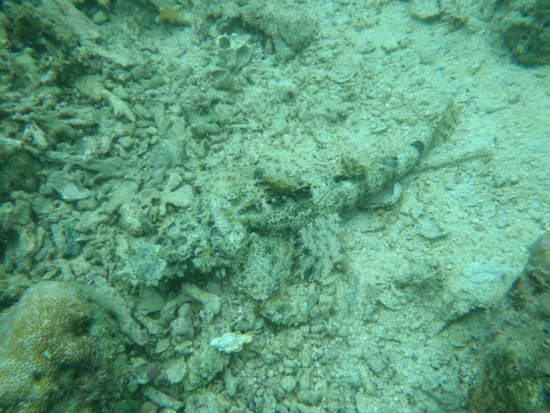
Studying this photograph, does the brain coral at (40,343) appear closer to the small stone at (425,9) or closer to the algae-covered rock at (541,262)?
the algae-covered rock at (541,262)

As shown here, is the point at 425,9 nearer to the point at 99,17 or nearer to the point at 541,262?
the point at 541,262

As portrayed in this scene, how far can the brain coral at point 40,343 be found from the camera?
91.2 inches

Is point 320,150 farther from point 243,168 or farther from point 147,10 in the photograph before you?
point 147,10

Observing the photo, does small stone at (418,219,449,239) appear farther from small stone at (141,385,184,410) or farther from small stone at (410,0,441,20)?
small stone at (410,0,441,20)

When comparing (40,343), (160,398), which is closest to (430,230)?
(160,398)

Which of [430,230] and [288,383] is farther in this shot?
[430,230]

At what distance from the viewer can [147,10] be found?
5434mm

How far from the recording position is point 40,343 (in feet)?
8.17

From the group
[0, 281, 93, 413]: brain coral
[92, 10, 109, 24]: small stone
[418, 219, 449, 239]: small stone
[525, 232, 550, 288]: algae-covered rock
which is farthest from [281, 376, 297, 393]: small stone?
[92, 10, 109, 24]: small stone

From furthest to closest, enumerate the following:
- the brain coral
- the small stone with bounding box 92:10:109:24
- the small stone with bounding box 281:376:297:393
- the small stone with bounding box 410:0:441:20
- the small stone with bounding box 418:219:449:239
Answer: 1. the small stone with bounding box 410:0:441:20
2. the small stone with bounding box 92:10:109:24
3. the small stone with bounding box 418:219:449:239
4. the small stone with bounding box 281:376:297:393
5. the brain coral

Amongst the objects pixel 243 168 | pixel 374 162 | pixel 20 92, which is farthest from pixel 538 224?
pixel 20 92

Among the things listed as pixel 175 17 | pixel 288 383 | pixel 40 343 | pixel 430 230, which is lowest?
pixel 288 383

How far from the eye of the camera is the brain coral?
7.60 ft

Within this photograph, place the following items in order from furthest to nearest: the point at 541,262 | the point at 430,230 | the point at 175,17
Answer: the point at 175,17
the point at 430,230
the point at 541,262
